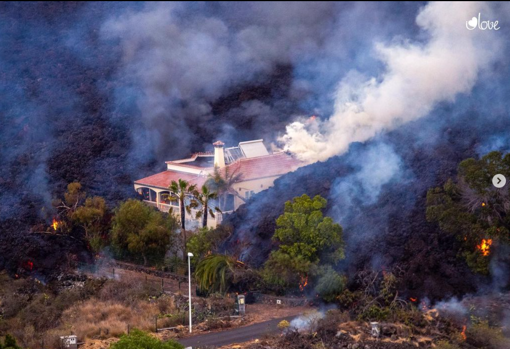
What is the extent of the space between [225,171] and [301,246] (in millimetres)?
9081

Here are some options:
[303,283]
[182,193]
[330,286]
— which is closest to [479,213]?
[330,286]

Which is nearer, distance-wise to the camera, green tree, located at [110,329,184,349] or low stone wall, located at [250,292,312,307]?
green tree, located at [110,329,184,349]

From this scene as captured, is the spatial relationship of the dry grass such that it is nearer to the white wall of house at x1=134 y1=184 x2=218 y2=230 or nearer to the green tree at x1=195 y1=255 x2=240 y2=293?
the green tree at x1=195 y1=255 x2=240 y2=293

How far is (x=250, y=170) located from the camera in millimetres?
38656

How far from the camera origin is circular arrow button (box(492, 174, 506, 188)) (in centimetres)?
2811

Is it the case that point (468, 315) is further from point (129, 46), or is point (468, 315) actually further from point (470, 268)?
point (129, 46)

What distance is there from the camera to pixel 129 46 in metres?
54.9

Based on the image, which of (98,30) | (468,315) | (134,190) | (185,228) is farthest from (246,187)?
(98,30)

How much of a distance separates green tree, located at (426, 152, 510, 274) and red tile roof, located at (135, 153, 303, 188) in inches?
445

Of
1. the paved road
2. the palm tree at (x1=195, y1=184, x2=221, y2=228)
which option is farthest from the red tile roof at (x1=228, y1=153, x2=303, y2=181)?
the paved road

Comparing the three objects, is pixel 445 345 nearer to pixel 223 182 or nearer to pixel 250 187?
pixel 223 182

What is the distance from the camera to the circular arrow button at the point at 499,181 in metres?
28.1

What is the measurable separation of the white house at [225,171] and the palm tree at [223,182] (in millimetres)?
79

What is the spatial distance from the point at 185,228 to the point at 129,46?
22860mm
